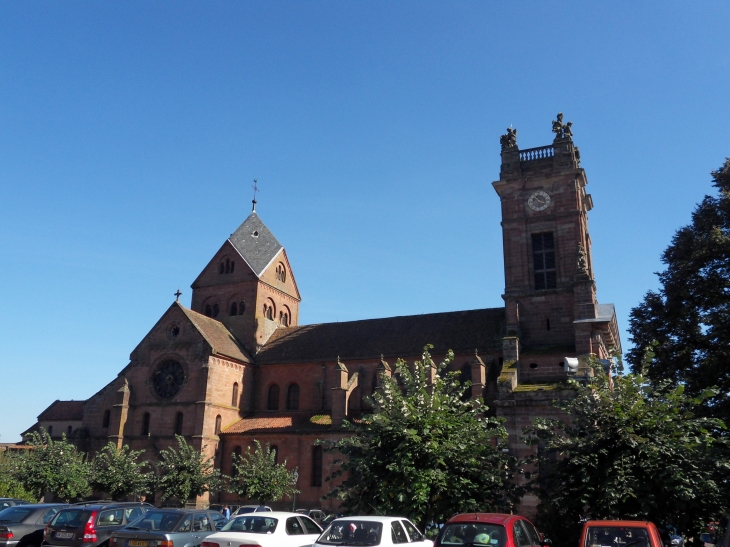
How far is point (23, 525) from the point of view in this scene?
1783 cm

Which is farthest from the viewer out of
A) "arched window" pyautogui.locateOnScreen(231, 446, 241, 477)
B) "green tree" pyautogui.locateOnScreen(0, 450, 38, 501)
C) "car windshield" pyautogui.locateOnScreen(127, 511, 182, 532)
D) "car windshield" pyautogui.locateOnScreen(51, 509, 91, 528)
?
"arched window" pyautogui.locateOnScreen(231, 446, 241, 477)

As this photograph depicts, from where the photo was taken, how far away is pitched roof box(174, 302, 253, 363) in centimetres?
4353

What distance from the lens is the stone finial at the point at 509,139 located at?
4094cm

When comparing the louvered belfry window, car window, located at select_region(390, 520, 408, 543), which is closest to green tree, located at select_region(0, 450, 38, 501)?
car window, located at select_region(390, 520, 408, 543)

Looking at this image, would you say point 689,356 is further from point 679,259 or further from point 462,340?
point 462,340

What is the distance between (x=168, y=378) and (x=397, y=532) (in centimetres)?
3352

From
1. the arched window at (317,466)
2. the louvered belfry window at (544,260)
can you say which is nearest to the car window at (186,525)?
the arched window at (317,466)

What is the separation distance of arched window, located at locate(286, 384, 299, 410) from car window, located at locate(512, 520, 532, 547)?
31.9m

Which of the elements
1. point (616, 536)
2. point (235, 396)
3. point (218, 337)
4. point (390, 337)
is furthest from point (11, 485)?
point (616, 536)

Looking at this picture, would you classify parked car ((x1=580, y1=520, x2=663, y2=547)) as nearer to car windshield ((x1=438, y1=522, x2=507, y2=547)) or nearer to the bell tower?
car windshield ((x1=438, y1=522, x2=507, y2=547))

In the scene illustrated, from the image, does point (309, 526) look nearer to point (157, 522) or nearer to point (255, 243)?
point (157, 522)

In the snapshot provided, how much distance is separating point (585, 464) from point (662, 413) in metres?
2.56

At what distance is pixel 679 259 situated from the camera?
30.5 meters

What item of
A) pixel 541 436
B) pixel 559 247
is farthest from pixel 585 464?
pixel 559 247
